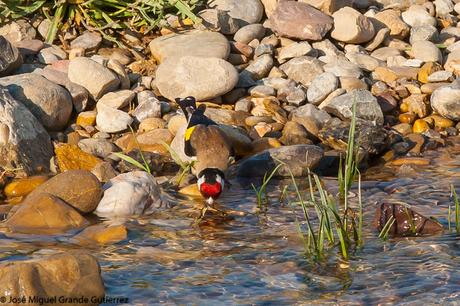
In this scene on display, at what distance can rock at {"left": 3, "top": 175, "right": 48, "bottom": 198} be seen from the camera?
762cm

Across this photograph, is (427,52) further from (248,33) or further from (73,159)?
(73,159)

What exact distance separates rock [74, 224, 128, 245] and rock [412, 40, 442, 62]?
16.9 ft

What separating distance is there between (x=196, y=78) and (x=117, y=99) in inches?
33.4

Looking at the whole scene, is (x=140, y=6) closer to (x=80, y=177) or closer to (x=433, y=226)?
(x=80, y=177)

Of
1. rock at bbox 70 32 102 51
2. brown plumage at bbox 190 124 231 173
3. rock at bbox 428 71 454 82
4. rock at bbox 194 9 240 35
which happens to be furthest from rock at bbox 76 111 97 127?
rock at bbox 428 71 454 82

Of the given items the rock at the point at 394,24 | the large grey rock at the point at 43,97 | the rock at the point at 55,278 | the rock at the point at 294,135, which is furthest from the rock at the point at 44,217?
the rock at the point at 394,24

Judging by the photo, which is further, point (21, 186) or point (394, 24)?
point (394, 24)

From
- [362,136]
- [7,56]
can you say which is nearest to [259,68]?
[362,136]

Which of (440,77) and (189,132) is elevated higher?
(440,77)

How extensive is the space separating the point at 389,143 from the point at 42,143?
3.42 metres

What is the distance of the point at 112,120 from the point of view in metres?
8.88

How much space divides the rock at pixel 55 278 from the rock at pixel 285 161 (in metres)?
3.55

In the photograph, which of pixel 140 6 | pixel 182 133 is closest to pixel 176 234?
pixel 182 133

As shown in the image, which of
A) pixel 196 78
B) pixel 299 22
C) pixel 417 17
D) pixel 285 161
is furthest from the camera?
pixel 417 17
